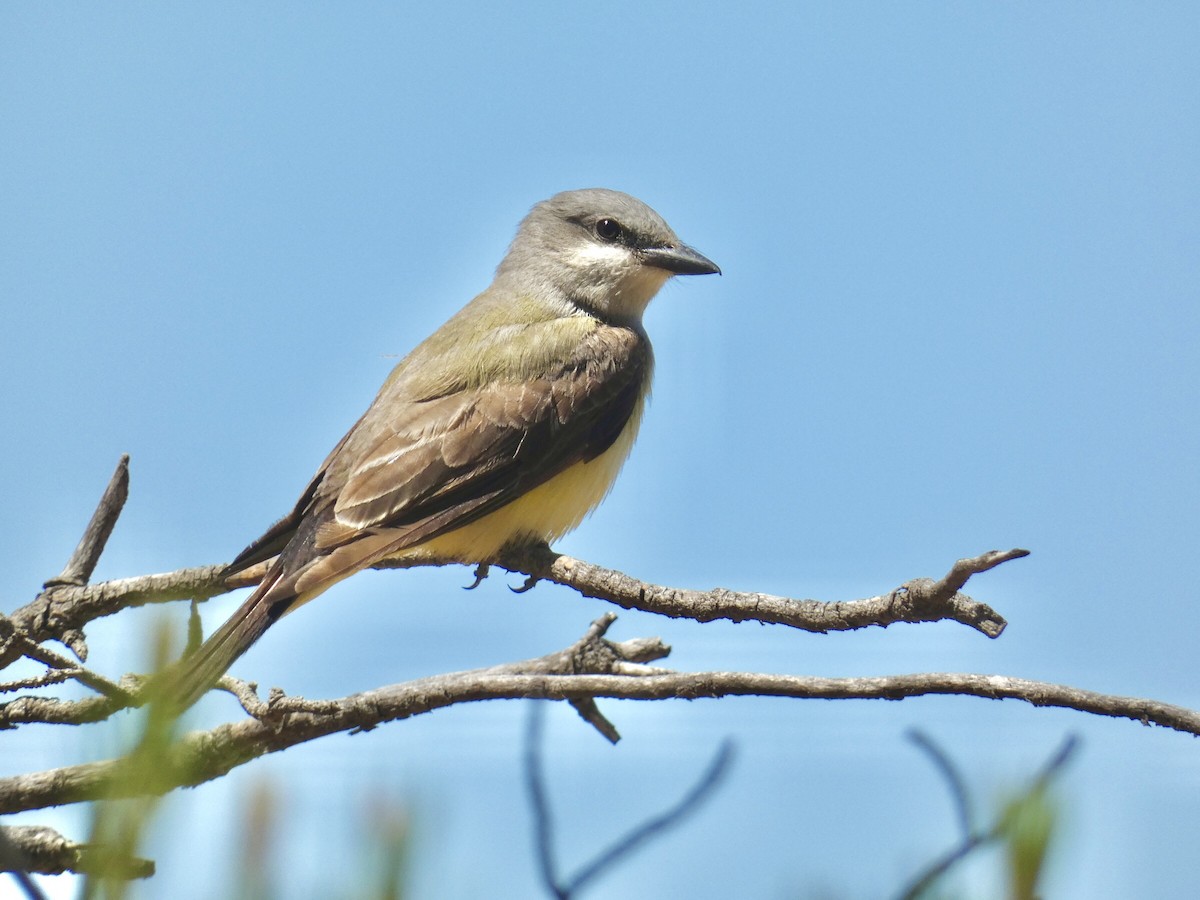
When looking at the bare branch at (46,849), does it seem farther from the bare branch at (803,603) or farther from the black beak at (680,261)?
the black beak at (680,261)

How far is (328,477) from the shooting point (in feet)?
20.1

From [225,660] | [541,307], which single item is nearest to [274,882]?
[225,660]

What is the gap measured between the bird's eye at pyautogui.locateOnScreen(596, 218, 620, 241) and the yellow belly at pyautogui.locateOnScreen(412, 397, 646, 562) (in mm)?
1650

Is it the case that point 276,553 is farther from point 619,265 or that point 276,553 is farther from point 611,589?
point 619,265

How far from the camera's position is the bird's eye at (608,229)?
752 cm

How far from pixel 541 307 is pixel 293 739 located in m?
3.60

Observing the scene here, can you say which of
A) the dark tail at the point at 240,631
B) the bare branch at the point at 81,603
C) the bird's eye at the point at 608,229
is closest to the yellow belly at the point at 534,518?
the dark tail at the point at 240,631

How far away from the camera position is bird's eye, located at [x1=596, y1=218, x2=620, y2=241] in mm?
7516

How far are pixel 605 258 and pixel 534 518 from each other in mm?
1953

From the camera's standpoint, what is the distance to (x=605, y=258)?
739 centimetres

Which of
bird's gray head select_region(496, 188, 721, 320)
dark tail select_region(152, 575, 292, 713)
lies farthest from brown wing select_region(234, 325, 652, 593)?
bird's gray head select_region(496, 188, 721, 320)

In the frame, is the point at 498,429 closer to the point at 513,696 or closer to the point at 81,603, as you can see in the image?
the point at 81,603

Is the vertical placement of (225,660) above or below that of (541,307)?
below

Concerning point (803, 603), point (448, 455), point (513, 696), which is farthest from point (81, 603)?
point (803, 603)
